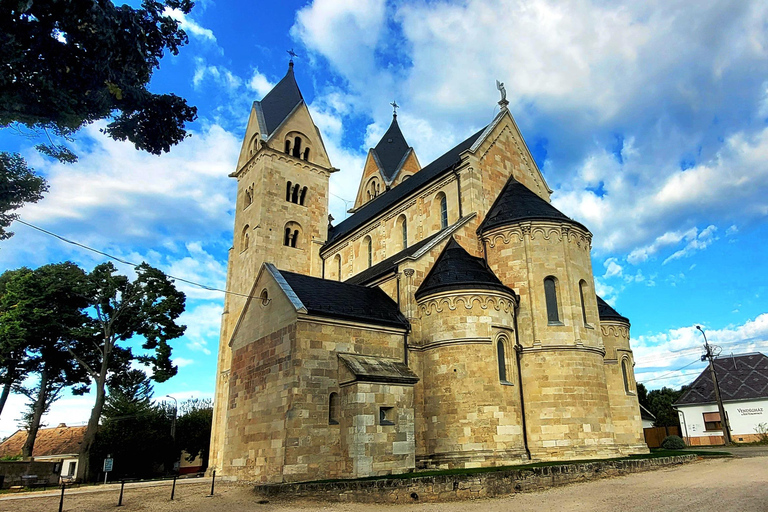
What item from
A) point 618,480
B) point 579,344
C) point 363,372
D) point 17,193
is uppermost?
point 17,193

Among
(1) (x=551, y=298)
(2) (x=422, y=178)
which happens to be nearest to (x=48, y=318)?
(2) (x=422, y=178)

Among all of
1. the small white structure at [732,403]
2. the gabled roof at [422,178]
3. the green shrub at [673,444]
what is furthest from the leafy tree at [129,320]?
the small white structure at [732,403]

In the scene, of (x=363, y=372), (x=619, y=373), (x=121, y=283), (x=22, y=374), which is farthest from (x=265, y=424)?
(x=22, y=374)

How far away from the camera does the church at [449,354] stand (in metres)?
17.0

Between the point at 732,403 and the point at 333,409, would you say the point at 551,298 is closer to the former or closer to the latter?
the point at 333,409

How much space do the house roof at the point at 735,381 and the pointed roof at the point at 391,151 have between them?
32.0m

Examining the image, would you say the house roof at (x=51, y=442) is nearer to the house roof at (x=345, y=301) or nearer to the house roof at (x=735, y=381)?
the house roof at (x=345, y=301)

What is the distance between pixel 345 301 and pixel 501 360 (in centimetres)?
660

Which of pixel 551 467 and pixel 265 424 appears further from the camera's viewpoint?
pixel 265 424

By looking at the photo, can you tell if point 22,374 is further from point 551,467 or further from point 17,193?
point 551,467

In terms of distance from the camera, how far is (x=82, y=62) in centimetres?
1052

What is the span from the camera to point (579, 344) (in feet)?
68.0

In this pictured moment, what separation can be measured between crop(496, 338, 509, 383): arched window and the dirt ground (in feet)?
17.7

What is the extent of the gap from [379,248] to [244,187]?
13.8m
